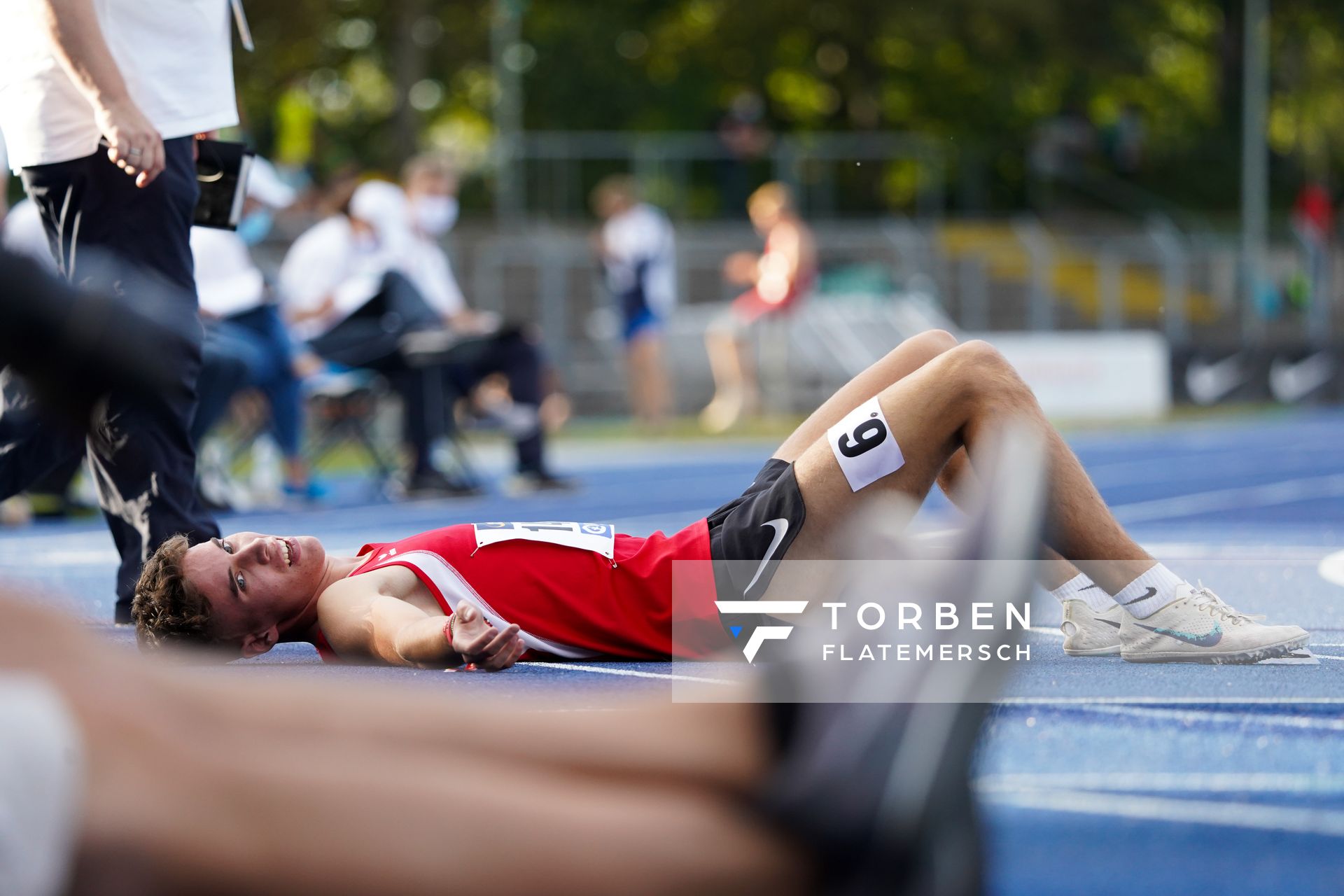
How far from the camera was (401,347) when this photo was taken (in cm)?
1006

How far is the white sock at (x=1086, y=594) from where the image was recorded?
143 inches

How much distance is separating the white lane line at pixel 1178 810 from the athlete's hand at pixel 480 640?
1123 millimetres

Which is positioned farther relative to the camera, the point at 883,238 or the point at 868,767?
Result: the point at 883,238

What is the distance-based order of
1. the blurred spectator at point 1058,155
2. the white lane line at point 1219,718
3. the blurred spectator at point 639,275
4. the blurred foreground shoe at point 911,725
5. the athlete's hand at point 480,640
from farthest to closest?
1. the blurred spectator at point 1058,155
2. the blurred spectator at point 639,275
3. the athlete's hand at point 480,640
4. the white lane line at point 1219,718
5. the blurred foreground shoe at point 911,725

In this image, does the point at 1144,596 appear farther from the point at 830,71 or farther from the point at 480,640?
the point at 830,71

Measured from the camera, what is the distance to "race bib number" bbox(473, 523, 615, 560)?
12.5 ft

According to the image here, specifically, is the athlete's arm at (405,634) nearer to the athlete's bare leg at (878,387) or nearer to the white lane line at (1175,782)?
the athlete's bare leg at (878,387)

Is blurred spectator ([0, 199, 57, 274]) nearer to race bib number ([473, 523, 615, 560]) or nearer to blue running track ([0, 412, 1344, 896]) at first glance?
blue running track ([0, 412, 1344, 896])

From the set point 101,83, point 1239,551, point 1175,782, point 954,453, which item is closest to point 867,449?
point 954,453

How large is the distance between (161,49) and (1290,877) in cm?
380

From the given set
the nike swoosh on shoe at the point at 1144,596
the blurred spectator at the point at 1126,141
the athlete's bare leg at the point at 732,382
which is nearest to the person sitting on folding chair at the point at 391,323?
the athlete's bare leg at the point at 732,382

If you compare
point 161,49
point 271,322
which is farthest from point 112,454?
point 271,322

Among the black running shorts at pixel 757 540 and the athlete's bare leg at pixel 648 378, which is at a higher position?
the black running shorts at pixel 757 540

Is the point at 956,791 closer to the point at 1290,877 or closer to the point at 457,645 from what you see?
the point at 1290,877
